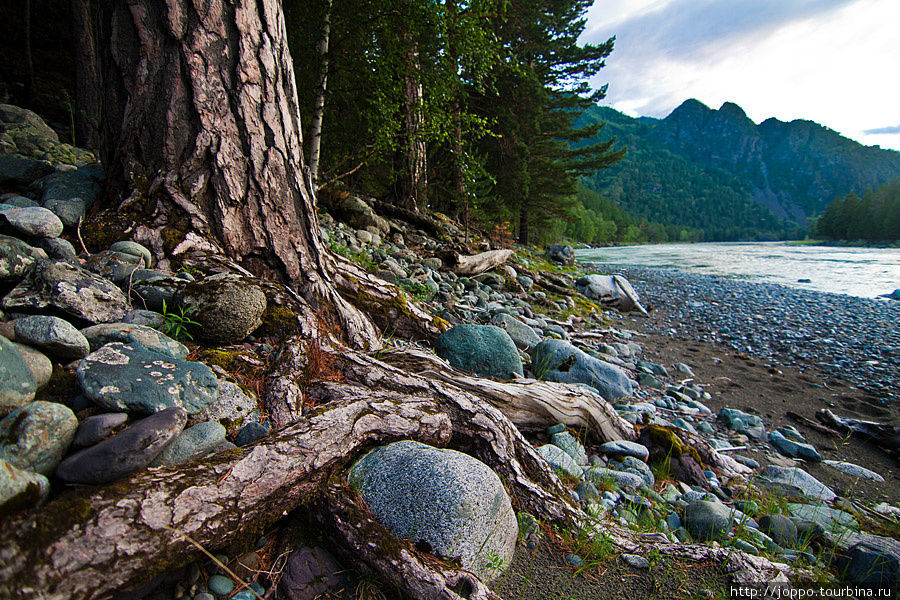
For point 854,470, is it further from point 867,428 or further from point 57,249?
point 57,249

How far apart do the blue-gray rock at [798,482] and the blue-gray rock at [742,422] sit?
0.68 metres

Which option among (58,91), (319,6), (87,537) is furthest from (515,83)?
(87,537)

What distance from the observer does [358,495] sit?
1583 mm

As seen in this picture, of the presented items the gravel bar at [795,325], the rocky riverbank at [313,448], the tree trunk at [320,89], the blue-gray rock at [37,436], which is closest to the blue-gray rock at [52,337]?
the rocky riverbank at [313,448]

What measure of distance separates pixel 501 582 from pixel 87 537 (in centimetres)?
140

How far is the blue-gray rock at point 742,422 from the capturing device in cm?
415

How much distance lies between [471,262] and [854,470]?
19.8 ft

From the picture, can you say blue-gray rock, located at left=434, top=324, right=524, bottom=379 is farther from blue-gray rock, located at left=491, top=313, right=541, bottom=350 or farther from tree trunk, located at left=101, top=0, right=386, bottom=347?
tree trunk, located at left=101, top=0, right=386, bottom=347

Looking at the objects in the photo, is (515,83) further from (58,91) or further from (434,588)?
(434,588)

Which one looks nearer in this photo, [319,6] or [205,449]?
[205,449]

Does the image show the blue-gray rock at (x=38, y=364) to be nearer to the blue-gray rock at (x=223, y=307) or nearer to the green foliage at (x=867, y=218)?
the blue-gray rock at (x=223, y=307)

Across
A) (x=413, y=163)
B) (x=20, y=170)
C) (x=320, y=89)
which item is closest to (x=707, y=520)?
(x=20, y=170)

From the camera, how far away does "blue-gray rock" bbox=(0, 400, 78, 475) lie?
1.11 meters

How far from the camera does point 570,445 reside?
9.59 feet
